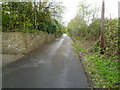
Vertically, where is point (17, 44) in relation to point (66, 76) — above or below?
above

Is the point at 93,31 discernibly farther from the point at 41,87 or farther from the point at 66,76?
the point at 41,87

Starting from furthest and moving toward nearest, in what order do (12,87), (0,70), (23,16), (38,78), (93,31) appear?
(93,31), (23,16), (0,70), (38,78), (12,87)

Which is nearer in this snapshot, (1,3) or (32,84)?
(32,84)

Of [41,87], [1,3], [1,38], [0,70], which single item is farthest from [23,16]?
[41,87]

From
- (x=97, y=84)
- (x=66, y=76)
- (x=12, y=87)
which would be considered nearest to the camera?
(x=12, y=87)

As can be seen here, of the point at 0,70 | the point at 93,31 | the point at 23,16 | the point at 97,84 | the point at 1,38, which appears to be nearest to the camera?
the point at 97,84

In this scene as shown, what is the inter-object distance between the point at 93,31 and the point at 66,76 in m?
8.76

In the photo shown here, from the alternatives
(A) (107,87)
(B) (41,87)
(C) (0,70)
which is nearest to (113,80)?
(A) (107,87)

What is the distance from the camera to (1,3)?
7.67 meters

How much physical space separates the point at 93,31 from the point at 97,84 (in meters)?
9.04

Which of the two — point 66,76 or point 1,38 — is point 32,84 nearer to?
point 66,76

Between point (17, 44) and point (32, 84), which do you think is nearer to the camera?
point (32, 84)

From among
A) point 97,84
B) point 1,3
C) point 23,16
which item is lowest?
point 97,84

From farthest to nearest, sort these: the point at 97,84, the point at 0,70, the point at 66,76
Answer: the point at 0,70, the point at 66,76, the point at 97,84
